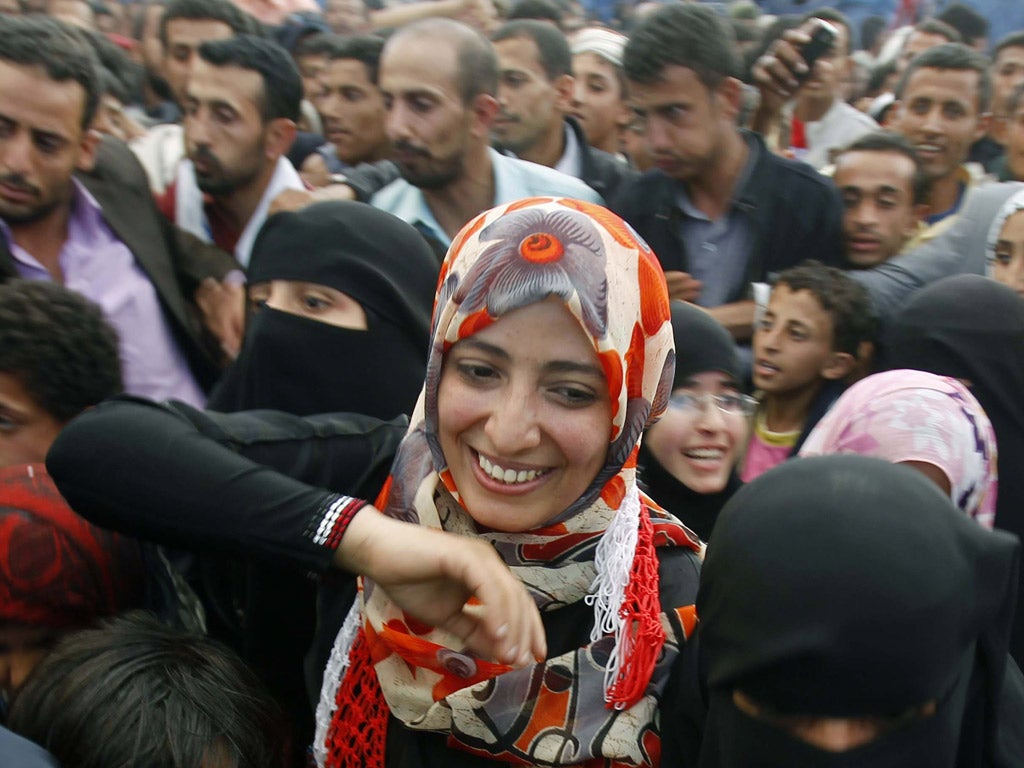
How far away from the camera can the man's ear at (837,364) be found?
3.22 metres

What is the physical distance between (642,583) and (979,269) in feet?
7.44

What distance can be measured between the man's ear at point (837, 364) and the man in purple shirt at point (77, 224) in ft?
5.50

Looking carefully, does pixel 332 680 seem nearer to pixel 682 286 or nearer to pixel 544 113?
pixel 682 286

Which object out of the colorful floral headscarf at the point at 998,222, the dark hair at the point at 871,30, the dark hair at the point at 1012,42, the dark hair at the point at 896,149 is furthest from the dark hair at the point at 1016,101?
the dark hair at the point at 871,30

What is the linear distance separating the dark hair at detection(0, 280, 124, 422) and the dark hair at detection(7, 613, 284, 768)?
530mm

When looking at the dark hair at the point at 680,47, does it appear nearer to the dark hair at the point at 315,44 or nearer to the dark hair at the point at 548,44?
the dark hair at the point at 548,44

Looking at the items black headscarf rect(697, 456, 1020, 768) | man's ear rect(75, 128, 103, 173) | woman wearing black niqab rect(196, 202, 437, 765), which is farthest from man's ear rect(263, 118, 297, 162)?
black headscarf rect(697, 456, 1020, 768)

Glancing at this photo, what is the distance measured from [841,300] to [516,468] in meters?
1.78

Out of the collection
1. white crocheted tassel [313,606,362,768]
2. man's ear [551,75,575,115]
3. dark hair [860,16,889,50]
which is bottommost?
dark hair [860,16,889,50]

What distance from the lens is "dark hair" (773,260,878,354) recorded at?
3203 millimetres

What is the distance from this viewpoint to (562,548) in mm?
1767

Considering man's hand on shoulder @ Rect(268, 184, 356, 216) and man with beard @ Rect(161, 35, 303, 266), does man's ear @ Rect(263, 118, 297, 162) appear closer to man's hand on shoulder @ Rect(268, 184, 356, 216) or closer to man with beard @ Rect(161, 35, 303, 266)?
man with beard @ Rect(161, 35, 303, 266)

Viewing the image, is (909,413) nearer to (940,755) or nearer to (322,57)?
(940,755)

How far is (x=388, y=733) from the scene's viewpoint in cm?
183
